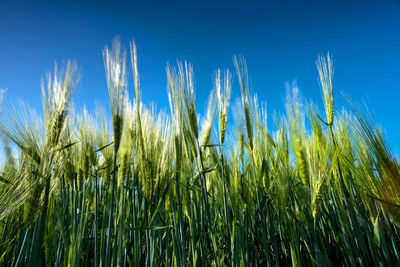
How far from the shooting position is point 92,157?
1594mm

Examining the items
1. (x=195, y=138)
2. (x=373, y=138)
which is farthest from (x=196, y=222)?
(x=373, y=138)

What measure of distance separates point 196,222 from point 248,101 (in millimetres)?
748

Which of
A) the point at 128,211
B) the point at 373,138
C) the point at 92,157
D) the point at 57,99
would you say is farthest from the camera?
the point at 92,157

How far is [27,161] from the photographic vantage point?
3.67ft

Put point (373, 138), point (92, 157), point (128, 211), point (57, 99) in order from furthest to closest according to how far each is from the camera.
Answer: point (92, 157) < point (128, 211) < point (373, 138) < point (57, 99)

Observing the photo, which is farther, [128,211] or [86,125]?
[86,125]

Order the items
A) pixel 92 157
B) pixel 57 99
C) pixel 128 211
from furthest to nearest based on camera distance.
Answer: pixel 92 157 < pixel 128 211 < pixel 57 99

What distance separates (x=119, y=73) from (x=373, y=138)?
1.22 metres

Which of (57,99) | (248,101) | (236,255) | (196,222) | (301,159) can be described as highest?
(248,101)

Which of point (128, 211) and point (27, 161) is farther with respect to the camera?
point (128, 211)

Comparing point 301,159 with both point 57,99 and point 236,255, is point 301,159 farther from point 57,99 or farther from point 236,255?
point 57,99

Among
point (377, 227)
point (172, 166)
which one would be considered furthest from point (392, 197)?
point (172, 166)

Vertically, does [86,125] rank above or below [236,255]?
above

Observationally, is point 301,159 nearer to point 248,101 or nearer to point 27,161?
point 248,101
